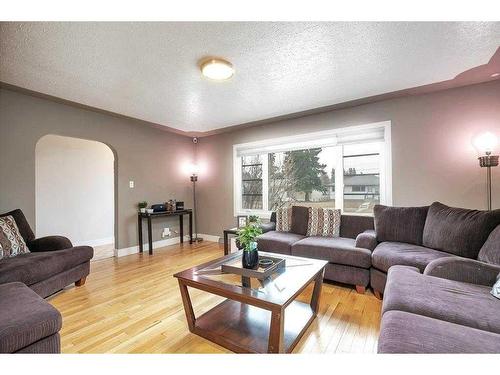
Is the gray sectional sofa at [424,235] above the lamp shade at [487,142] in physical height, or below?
below

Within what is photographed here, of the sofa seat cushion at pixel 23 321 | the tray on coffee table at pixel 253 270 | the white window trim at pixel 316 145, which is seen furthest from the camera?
the white window trim at pixel 316 145

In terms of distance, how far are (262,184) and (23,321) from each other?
348 cm

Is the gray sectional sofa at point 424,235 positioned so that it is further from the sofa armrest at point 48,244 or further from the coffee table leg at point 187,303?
the sofa armrest at point 48,244

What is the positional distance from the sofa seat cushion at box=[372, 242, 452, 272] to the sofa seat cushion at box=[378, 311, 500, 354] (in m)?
1.05

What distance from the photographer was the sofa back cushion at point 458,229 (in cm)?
198

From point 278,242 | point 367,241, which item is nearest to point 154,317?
point 278,242

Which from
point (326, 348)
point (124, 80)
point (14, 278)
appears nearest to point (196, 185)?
point (124, 80)

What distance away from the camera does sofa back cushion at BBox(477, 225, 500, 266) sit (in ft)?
5.55

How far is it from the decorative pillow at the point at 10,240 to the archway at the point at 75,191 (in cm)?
140

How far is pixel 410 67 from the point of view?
7.30ft

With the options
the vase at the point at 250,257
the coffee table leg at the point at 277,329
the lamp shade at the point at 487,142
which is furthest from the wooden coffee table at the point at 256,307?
the lamp shade at the point at 487,142

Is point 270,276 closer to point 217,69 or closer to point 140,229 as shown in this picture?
point 217,69

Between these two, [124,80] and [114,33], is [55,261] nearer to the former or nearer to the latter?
[124,80]

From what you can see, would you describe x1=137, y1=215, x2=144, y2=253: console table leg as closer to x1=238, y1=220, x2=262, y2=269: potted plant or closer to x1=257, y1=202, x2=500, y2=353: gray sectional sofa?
x1=257, y1=202, x2=500, y2=353: gray sectional sofa
